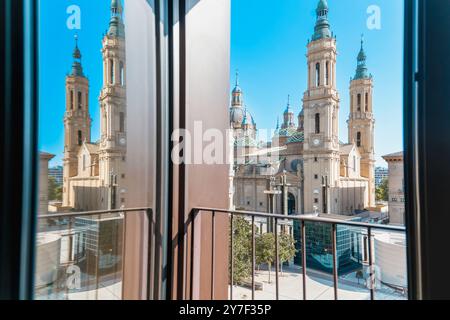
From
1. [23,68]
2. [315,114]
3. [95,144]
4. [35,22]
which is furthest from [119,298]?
[315,114]

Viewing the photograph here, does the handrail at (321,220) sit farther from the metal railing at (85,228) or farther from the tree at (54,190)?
the tree at (54,190)

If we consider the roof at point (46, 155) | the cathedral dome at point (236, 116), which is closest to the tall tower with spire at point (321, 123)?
the cathedral dome at point (236, 116)

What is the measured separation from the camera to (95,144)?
4.13 ft

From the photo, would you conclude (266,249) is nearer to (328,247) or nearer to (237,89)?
(328,247)

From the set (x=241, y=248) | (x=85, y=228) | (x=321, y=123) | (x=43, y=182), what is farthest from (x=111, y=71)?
(x=241, y=248)

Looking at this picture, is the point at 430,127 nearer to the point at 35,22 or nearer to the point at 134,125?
the point at 134,125

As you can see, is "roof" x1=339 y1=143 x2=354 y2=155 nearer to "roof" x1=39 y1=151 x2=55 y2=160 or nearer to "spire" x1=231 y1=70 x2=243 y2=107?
"spire" x1=231 y1=70 x2=243 y2=107

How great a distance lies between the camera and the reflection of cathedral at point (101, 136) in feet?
3.74

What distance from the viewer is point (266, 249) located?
5.83 ft

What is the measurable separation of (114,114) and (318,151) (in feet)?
4.20

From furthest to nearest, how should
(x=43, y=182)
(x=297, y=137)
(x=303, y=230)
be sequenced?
(x=297, y=137) < (x=303, y=230) < (x=43, y=182)

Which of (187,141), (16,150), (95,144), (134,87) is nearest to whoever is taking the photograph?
(16,150)

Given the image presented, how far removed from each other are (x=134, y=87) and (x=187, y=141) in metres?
0.47

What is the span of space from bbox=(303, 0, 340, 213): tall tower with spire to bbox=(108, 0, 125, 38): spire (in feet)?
3.97
